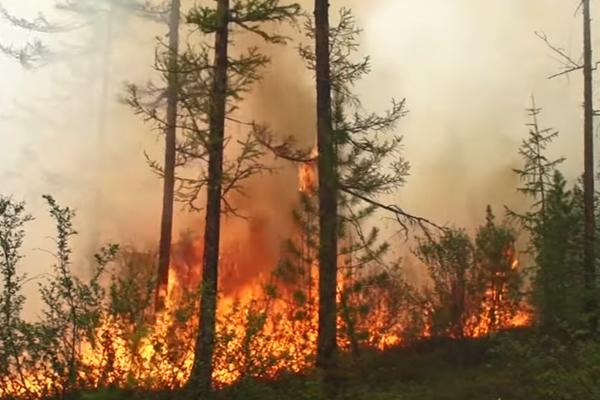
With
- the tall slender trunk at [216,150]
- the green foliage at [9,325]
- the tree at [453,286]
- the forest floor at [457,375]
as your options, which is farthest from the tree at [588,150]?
the green foliage at [9,325]

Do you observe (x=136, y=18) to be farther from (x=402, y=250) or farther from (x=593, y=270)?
(x=593, y=270)

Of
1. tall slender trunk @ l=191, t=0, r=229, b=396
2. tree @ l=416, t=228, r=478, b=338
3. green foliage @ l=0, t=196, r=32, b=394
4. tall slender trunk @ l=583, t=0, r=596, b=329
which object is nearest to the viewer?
green foliage @ l=0, t=196, r=32, b=394

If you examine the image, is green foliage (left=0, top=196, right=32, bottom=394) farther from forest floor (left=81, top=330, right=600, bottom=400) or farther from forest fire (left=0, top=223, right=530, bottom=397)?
forest floor (left=81, top=330, right=600, bottom=400)

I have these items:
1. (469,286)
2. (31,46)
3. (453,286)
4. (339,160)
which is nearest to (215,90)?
(339,160)

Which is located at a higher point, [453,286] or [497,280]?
[497,280]

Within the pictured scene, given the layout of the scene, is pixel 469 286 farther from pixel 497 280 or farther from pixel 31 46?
pixel 31 46

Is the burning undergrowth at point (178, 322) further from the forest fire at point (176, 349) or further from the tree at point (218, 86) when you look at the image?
the tree at point (218, 86)

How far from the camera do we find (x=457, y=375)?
42.9 feet

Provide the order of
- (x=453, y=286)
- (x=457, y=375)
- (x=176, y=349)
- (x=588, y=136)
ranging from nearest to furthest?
(x=176, y=349), (x=457, y=375), (x=453, y=286), (x=588, y=136)

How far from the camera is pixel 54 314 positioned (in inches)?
330

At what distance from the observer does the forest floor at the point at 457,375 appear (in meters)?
8.95

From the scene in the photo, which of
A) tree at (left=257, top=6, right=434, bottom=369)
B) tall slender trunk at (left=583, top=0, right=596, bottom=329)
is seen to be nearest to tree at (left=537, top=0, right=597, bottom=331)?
tall slender trunk at (left=583, top=0, right=596, bottom=329)

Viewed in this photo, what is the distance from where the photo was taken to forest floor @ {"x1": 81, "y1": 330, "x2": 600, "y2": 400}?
895cm

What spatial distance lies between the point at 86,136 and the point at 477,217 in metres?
12.2
